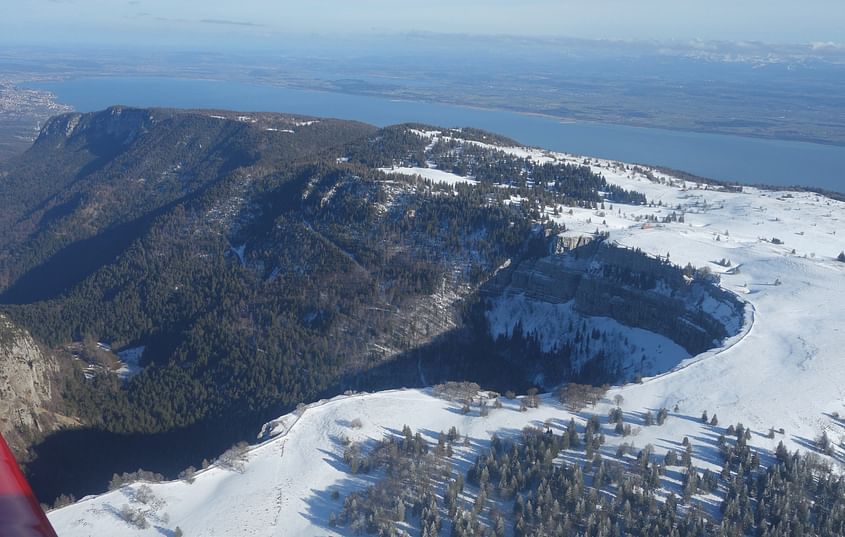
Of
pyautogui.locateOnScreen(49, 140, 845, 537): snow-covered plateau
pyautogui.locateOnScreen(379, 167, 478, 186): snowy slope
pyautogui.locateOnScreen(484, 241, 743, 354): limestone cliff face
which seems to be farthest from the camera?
pyautogui.locateOnScreen(379, 167, 478, 186): snowy slope

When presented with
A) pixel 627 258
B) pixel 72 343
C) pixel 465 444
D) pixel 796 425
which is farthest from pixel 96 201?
pixel 796 425

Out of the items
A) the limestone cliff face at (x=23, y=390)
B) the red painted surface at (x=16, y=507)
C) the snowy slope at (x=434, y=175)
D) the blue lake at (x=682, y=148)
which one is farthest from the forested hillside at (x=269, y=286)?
the blue lake at (x=682, y=148)

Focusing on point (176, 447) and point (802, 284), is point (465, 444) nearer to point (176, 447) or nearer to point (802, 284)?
point (176, 447)

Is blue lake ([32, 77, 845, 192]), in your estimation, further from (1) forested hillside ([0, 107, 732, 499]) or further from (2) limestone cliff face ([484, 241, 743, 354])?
(2) limestone cliff face ([484, 241, 743, 354])

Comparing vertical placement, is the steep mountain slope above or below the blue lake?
below

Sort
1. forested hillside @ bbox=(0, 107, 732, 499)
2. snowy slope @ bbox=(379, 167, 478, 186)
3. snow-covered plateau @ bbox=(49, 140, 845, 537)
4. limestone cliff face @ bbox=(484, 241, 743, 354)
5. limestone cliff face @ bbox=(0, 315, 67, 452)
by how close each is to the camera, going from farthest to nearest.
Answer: snowy slope @ bbox=(379, 167, 478, 186) < limestone cliff face @ bbox=(484, 241, 743, 354) < forested hillside @ bbox=(0, 107, 732, 499) < limestone cliff face @ bbox=(0, 315, 67, 452) < snow-covered plateau @ bbox=(49, 140, 845, 537)

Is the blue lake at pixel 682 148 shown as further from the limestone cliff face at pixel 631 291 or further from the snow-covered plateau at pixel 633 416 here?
the snow-covered plateau at pixel 633 416

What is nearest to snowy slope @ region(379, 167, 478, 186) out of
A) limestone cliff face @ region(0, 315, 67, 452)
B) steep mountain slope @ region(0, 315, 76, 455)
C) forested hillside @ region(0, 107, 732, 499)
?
forested hillside @ region(0, 107, 732, 499)
